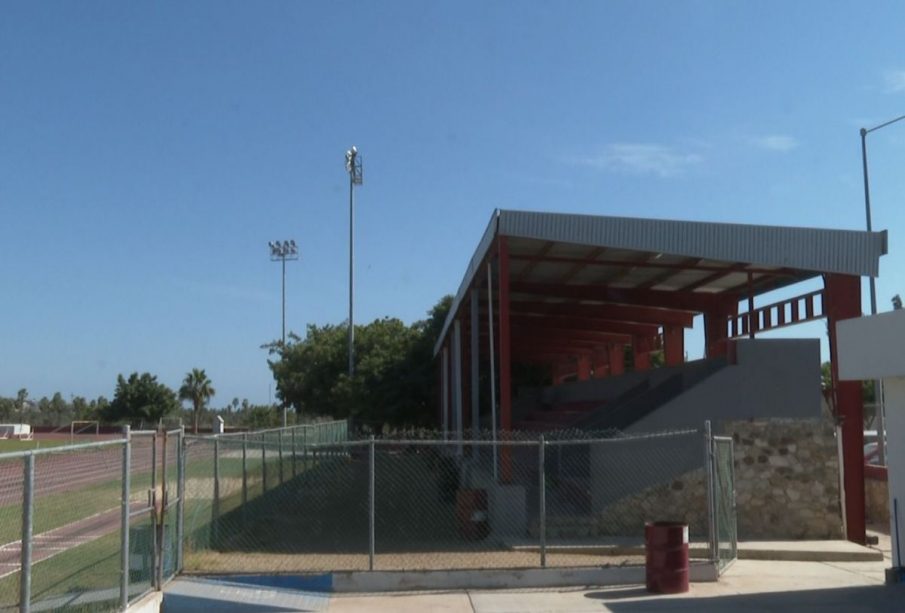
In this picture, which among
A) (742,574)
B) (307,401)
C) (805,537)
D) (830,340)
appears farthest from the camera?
(307,401)

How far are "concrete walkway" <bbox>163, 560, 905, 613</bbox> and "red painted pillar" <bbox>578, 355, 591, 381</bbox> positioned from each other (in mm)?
29983

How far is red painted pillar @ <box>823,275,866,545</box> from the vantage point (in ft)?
56.4

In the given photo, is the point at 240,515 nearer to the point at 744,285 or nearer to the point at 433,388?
the point at 744,285

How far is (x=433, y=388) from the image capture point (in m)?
42.7

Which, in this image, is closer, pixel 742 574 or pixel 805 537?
pixel 742 574

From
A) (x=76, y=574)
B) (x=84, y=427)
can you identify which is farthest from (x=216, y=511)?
(x=84, y=427)

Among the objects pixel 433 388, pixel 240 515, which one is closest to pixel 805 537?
pixel 240 515

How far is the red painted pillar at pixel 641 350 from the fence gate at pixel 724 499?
18870 millimetres

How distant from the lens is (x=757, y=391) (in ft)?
63.8

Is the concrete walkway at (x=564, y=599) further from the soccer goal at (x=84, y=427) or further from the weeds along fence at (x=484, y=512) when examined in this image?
the soccer goal at (x=84, y=427)

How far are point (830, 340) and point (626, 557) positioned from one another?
272 inches

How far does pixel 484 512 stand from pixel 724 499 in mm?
4155

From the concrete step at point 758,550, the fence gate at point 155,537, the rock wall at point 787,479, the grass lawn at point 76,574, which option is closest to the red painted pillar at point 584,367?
the rock wall at point 787,479

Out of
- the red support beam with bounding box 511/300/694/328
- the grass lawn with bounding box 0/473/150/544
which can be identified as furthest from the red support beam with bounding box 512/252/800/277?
the grass lawn with bounding box 0/473/150/544
